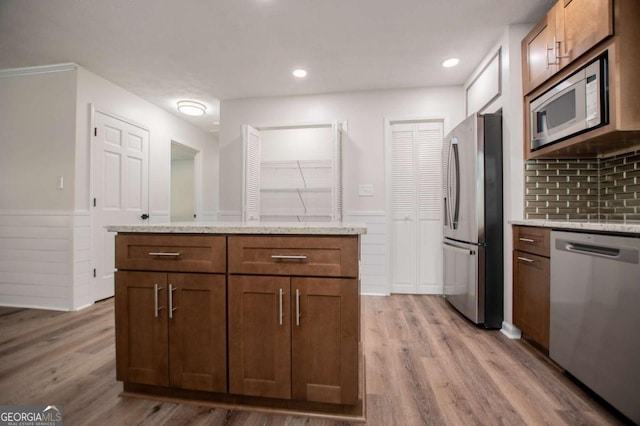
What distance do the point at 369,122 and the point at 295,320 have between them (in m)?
2.88

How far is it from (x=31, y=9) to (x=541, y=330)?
4.31 meters

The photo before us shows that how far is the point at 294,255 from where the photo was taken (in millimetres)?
1318

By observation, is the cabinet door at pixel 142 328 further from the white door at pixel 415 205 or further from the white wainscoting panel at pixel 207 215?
the white wainscoting panel at pixel 207 215

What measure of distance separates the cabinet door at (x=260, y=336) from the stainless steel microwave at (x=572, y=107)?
196 centimetres

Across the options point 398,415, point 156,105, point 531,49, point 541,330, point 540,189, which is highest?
point 156,105

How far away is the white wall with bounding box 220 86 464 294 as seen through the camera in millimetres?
3490

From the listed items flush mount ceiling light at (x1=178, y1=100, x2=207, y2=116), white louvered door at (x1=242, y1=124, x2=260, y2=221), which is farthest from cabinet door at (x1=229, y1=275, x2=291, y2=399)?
flush mount ceiling light at (x1=178, y1=100, x2=207, y2=116)

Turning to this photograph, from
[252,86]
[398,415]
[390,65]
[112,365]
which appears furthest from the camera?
[252,86]

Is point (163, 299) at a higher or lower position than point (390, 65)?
lower

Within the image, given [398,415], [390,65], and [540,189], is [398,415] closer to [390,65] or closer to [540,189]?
[540,189]

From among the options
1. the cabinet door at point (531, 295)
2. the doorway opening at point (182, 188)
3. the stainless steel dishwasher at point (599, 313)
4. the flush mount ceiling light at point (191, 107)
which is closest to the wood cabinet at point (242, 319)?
the stainless steel dishwasher at point (599, 313)

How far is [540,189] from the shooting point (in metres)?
2.25

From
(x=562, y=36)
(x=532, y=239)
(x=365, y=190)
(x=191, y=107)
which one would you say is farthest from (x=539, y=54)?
(x=191, y=107)

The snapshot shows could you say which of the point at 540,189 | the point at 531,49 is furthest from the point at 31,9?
the point at 540,189
